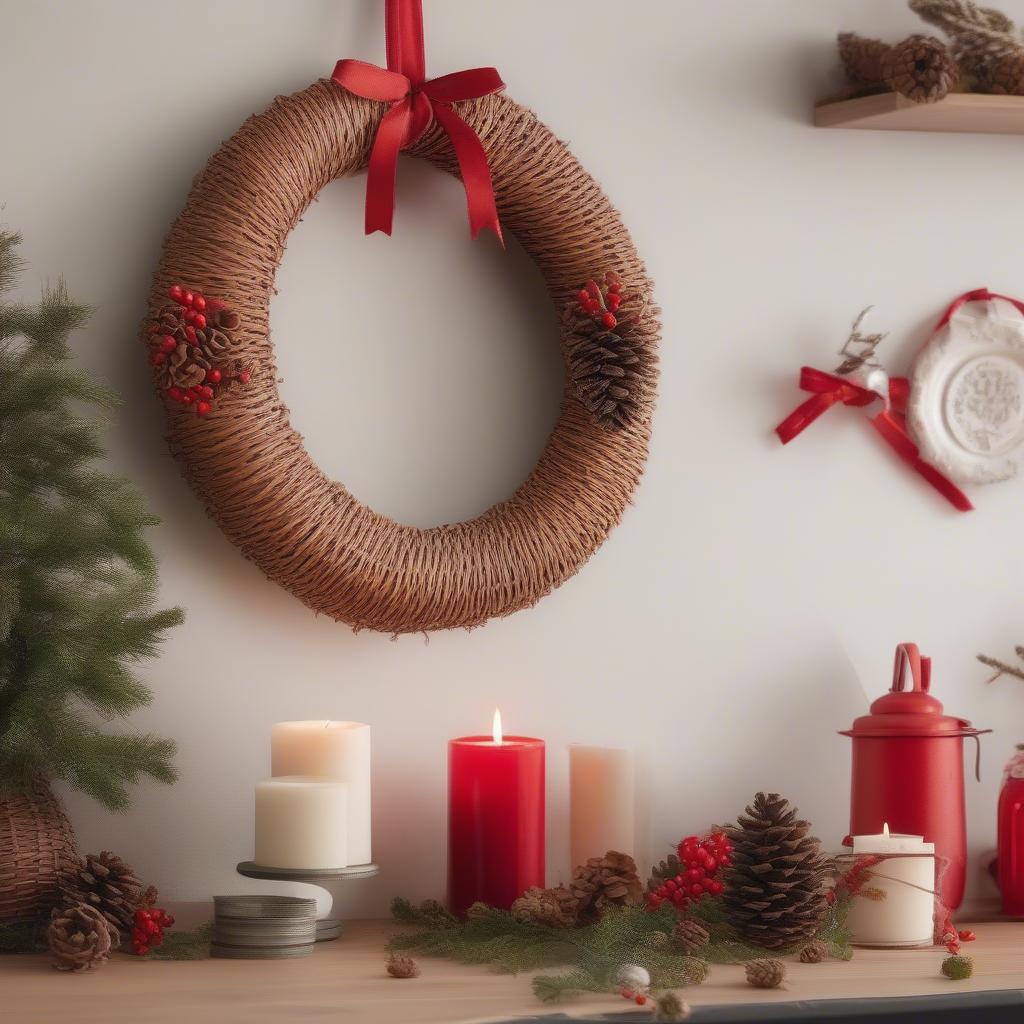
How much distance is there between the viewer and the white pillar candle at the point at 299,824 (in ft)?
4.03

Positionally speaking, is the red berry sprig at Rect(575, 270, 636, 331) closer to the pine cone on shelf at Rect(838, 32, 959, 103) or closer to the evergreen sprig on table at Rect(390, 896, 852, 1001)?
→ the pine cone on shelf at Rect(838, 32, 959, 103)

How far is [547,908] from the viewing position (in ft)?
4.21

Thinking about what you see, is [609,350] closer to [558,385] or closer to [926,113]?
[558,385]

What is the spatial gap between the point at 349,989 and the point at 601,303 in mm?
723

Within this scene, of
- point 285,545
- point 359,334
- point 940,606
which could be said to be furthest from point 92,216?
point 940,606

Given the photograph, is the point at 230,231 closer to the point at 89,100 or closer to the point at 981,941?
the point at 89,100

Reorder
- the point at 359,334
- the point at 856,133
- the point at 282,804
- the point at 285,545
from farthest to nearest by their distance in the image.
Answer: the point at 856,133
the point at 359,334
the point at 285,545
the point at 282,804

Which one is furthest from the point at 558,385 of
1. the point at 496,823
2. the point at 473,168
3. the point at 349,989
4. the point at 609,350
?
the point at 349,989

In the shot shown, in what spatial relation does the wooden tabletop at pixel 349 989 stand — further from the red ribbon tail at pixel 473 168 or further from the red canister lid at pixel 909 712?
the red ribbon tail at pixel 473 168

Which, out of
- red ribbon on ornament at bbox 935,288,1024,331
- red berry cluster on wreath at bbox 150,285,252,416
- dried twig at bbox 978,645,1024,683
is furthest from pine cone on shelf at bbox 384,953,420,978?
red ribbon on ornament at bbox 935,288,1024,331

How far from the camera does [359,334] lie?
1.48 meters

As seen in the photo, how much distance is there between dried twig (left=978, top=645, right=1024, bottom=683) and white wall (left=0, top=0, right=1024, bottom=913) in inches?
0.7

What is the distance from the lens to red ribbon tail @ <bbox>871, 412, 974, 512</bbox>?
5.31ft

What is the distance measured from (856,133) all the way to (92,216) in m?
0.89
